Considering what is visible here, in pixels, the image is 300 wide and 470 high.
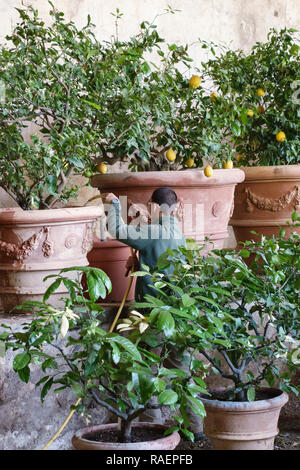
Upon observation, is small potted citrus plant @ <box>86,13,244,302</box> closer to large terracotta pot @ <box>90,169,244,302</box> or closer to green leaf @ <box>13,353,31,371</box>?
large terracotta pot @ <box>90,169,244,302</box>

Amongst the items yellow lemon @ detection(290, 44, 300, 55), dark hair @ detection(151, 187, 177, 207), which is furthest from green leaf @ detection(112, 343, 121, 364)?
yellow lemon @ detection(290, 44, 300, 55)

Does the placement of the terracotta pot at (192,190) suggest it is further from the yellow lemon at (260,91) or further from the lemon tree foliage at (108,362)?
the lemon tree foliage at (108,362)

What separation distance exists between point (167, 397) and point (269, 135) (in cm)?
267

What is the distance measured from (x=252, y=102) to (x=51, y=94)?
1.42 m

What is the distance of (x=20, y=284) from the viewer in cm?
350

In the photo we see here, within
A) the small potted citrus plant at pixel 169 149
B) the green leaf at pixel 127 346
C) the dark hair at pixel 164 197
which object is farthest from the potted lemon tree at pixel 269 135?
the green leaf at pixel 127 346

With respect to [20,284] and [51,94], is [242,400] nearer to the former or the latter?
[20,284]

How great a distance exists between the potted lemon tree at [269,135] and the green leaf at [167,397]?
7.61ft

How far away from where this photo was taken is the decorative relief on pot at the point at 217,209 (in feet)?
12.9

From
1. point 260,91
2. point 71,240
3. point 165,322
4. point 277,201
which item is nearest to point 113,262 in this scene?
point 71,240

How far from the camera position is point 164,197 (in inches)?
140

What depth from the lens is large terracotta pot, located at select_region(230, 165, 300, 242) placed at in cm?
431

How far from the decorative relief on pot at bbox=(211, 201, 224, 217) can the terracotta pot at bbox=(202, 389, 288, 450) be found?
1324 millimetres
